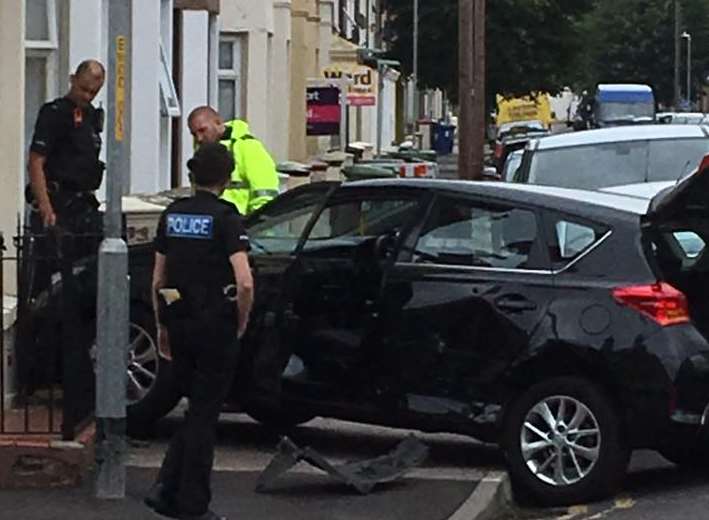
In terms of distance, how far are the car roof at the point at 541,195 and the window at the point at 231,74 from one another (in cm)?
1829

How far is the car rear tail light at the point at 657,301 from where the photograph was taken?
9438 millimetres

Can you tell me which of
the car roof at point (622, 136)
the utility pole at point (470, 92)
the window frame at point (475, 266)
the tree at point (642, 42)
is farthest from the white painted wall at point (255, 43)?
the tree at point (642, 42)

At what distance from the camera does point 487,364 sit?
9.77 metres

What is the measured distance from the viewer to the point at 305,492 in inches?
370

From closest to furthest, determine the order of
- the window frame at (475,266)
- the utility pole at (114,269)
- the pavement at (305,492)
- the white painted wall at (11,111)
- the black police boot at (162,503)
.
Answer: the black police boot at (162,503) < the utility pole at (114,269) < the pavement at (305,492) < the window frame at (475,266) < the white painted wall at (11,111)

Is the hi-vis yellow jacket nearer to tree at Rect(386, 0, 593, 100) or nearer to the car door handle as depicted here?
the car door handle

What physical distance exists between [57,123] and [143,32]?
753 centimetres

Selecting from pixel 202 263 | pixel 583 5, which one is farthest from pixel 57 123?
pixel 583 5

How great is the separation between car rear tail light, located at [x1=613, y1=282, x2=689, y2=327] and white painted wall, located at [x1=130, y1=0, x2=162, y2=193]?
9169 mm

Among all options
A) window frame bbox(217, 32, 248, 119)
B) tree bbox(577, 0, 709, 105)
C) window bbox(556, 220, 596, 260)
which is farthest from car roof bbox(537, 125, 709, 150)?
tree bbox(577, 0, 709, 105)

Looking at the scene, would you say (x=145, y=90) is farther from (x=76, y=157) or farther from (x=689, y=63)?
(x=689, y=63)

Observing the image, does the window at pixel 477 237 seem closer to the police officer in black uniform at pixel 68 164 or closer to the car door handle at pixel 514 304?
the car door handle at pixel 514 304

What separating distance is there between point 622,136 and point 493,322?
729cm

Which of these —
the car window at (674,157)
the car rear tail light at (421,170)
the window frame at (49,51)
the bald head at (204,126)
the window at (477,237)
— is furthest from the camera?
the car rear tail light at (421,170)
